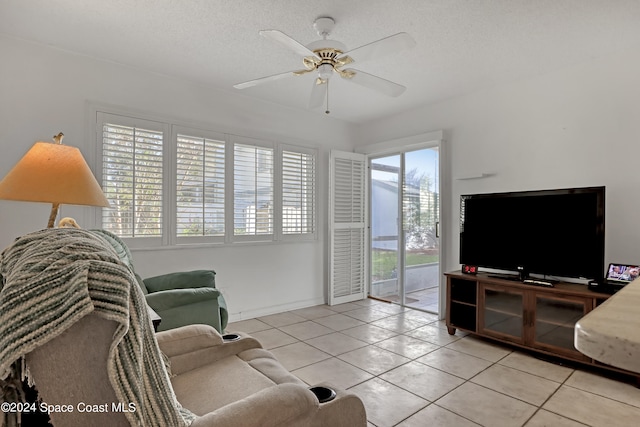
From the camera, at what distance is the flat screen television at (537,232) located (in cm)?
275

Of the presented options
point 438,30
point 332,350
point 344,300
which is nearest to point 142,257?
point 332,350

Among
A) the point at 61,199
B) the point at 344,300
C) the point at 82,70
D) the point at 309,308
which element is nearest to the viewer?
the point at 61,199

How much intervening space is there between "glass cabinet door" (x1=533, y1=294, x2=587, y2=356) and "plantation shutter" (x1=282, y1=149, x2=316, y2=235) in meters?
2.68

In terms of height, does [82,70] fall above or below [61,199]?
above

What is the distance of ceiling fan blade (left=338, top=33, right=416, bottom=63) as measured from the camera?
1.89 m

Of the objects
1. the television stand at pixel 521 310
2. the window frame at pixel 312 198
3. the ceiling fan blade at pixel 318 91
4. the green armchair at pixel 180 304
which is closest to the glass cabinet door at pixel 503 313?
the television stand at pixel 521 310

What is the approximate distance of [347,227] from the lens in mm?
4785

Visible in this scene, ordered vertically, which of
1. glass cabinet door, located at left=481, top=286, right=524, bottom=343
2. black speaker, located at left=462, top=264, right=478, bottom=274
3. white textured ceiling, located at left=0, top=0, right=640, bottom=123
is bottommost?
glass cabinet door, located at left=481, top=286, right=524, bottom=343

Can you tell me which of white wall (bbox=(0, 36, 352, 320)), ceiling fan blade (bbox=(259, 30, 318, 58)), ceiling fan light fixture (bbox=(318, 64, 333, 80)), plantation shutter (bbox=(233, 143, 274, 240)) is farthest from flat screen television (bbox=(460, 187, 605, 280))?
ceiling fan blade (bbox=(259, 30, 318, 58))

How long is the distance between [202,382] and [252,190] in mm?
2771

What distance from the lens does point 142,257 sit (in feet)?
10.7

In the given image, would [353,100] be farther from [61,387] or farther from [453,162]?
[61,387]

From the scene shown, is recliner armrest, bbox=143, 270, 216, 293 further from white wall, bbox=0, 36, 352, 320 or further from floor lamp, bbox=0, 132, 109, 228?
floor lamp, bbox=0, 132, 109, 228

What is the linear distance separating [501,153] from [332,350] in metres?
2.66
